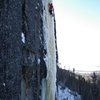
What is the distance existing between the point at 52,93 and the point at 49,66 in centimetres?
78

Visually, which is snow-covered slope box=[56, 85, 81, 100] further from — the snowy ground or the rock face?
the rock face

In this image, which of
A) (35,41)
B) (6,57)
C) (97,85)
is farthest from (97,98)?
(6,57)

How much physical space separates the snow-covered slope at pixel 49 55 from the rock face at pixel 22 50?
0.05 meters

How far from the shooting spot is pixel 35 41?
21.9 feet

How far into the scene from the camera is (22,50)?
5812 mm

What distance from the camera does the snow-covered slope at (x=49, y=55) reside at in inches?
295

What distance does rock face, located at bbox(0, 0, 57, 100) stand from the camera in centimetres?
494

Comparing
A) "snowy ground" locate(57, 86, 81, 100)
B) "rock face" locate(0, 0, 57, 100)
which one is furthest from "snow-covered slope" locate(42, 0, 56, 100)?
"snowy ground" locate(57, 86, 81, 100)

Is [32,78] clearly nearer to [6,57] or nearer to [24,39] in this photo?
[24,39]

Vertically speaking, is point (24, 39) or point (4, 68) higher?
point (24, 39)

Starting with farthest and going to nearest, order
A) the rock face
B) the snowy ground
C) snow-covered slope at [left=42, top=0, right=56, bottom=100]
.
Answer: the snowy ground < snow-covered slope at [left=42, top=0, right=56, bottom=100] < the rock face

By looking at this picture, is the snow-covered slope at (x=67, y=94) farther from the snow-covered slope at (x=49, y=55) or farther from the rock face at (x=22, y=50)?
the rock face at (x=22, y=50)

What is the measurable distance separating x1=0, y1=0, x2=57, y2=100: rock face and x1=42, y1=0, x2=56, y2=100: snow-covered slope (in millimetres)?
47

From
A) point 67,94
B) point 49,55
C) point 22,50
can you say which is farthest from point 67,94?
point 22,50
